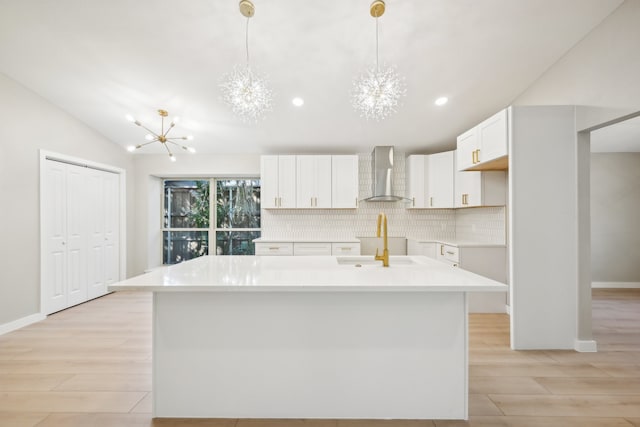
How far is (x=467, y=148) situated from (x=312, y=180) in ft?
7.40

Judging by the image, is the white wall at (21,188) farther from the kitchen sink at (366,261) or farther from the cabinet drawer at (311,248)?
the kitchen sink at (366,261)

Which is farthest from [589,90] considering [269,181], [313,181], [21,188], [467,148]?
[21,188]

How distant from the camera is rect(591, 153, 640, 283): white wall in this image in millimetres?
5309

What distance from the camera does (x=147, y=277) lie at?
1.82 metres

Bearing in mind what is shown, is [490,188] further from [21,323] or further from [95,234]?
[21,323]

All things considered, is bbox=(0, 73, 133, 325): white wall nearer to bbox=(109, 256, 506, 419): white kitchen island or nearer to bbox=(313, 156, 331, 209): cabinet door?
bbox=(109, 256, 506, 419): white kitchen island

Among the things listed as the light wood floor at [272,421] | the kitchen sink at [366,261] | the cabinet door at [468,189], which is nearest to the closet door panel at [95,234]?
the light wood floor at [272,421]

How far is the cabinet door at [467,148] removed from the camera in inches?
140

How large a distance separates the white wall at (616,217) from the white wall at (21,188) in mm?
8307

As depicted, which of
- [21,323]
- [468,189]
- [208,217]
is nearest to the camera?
[21,323]

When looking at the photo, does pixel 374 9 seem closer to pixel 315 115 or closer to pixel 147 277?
pixel 315 115

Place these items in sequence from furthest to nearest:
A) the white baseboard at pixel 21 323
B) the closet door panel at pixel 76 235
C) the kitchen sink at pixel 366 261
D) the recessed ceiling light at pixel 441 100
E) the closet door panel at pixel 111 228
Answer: the closet door panel at pixel 111 228 < the closet door panel at pixel 76 235 < the recessed ceiling light at pixel 441 100 < the white baseboard at pixel 21 323 < the kitchen sink at pixel 366 261

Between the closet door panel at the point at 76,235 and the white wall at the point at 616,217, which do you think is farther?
the white wall at the point at 616,217

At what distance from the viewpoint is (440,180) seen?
478 centimetres
